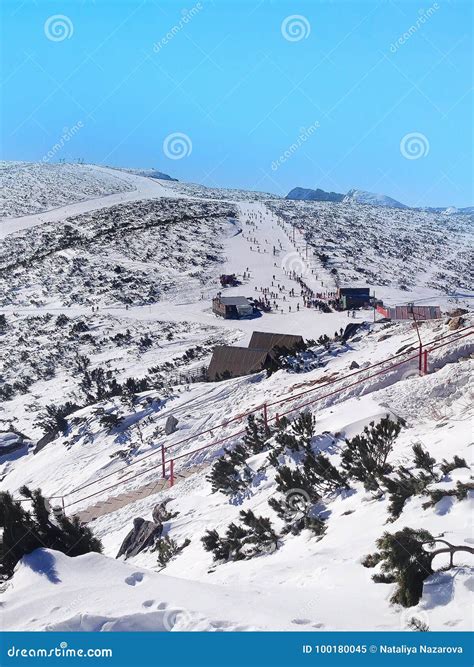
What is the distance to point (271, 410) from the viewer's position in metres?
15.7

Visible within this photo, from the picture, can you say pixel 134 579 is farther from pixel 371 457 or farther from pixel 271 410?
pixel 271 410

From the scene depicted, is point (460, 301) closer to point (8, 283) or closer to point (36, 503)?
point (8, 283)

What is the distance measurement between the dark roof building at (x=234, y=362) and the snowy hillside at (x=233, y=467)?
1631 millimetres

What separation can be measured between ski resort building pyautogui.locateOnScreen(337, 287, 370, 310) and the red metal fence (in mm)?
27492

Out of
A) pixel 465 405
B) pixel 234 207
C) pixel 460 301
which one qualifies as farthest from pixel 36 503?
pixel 234 207

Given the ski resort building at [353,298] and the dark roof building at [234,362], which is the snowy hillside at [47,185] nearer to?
the ski resort building at [353,298]

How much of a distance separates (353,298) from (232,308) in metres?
8.87

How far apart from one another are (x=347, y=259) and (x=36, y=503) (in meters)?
62.3

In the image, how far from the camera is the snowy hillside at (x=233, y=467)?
223 inches

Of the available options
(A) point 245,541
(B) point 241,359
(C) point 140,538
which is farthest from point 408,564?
(B) point 241,359

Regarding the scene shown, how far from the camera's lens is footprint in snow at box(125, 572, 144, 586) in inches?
246

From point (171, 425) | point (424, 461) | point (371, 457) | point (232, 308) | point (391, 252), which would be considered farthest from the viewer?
point (391, 252)

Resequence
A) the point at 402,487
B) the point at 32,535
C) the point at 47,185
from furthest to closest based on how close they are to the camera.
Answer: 1. the point at 47,185
2. the point at 402,487
3. the point at 32,535

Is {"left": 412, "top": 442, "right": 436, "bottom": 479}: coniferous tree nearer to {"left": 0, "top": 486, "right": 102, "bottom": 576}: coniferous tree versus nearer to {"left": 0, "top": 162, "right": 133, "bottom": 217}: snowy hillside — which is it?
{"left": 0, "top": 486, "right": 102, "bottom": 576}: coniferous tree
